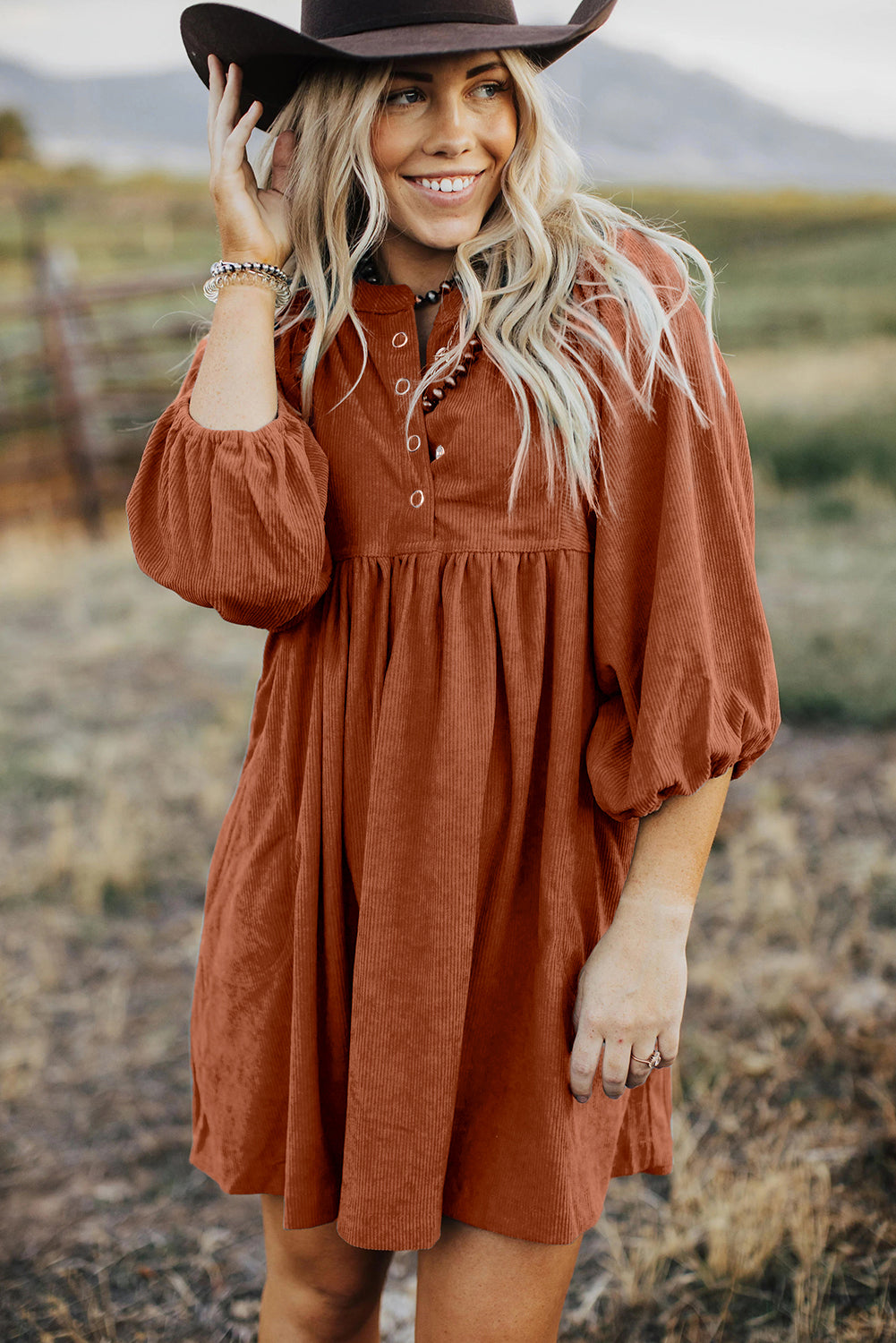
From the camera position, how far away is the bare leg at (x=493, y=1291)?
1280mm

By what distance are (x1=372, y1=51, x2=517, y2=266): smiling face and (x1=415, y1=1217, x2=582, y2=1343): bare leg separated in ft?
3.98

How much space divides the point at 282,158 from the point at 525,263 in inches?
14.8

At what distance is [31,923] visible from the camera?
3559 mm

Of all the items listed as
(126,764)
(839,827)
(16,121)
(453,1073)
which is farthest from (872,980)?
(16,121)

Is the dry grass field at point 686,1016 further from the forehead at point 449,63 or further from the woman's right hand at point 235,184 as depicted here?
the woman's right hand at point 235,184

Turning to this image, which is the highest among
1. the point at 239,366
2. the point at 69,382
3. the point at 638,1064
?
the point at 239,366

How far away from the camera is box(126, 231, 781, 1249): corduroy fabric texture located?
122 cm

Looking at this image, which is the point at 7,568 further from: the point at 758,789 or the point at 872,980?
the point at 872,980

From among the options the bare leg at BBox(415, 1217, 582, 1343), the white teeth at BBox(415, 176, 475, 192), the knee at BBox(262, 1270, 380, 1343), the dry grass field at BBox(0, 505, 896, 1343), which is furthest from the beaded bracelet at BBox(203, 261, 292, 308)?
the dry grass field at BBox(0, 505, 896, 1343)

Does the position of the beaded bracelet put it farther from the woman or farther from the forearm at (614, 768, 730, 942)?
the forearm at (614, 768, 730, 942)

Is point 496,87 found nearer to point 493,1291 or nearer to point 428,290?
point 428,290

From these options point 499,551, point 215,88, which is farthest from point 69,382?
point 499,551

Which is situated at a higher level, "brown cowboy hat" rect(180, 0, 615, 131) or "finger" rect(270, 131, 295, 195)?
"brown cowboy hat" rect(180, 0, 615, 131)

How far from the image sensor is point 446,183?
1312mm
